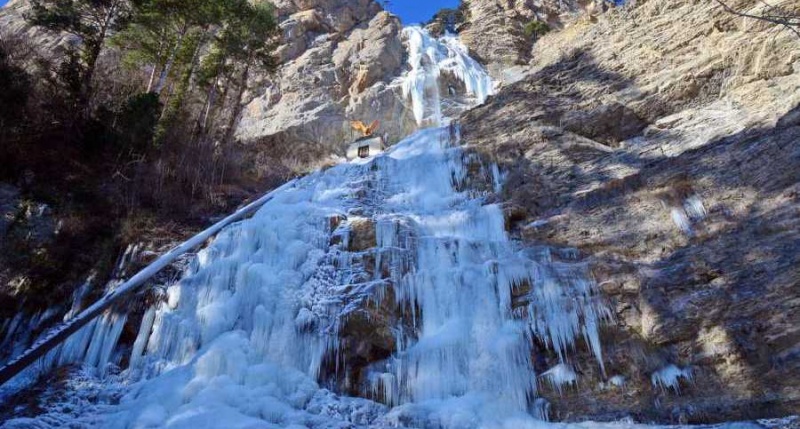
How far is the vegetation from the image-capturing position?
30.3ft

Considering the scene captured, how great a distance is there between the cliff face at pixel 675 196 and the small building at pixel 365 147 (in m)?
6.51

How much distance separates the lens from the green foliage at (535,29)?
24875 mm

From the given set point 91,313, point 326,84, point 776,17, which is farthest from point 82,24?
point 776,17

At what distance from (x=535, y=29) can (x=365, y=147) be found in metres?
12.7

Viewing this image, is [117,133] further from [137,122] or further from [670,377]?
[670,377]

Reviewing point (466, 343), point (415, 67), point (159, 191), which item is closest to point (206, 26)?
point (159, 191)

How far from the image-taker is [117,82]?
14.0m

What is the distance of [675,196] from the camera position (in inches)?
269

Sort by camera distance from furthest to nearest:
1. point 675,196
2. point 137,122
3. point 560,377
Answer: point 137,122
point 675,196
point 560,377

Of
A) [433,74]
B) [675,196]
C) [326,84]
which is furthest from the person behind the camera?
[433,74]

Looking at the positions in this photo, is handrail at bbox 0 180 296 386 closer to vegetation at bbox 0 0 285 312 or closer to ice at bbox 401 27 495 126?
vegetation at bbox 0 0 285 312

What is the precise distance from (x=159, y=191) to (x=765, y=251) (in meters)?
10.7

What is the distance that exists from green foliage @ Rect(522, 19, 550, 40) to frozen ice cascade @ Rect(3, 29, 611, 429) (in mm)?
19126

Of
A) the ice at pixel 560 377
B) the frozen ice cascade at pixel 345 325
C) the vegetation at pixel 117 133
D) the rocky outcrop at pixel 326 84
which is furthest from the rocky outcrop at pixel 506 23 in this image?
the ice at pixel 560 377
